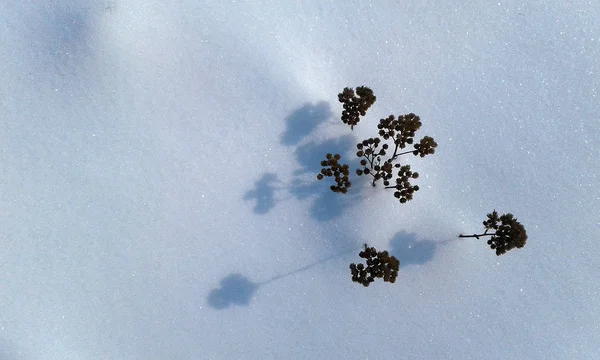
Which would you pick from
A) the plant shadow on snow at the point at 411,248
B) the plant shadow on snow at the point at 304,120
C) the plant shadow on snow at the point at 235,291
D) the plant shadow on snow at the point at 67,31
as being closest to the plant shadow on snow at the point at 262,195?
the plant shadow on snow at the point at 304,120

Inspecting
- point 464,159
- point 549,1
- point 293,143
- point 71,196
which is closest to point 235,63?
point 293,143

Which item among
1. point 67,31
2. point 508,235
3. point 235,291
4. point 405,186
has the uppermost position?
point 67,31

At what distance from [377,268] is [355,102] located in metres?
4.27

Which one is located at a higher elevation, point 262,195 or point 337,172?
point 262,195

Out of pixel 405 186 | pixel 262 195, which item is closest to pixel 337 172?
pixel 405 186

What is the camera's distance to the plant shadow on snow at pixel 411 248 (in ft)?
42.3

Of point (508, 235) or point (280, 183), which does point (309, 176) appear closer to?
point (280, 183)

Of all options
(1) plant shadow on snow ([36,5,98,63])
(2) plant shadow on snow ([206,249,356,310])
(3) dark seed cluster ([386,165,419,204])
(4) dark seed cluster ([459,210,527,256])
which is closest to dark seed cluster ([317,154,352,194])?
(3) dark seed cluster ([386,165,419,204])

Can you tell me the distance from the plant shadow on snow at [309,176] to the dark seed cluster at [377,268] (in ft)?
5.54

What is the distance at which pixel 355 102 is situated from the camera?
1196 cm

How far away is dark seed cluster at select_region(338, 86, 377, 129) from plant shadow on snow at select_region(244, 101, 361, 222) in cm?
94

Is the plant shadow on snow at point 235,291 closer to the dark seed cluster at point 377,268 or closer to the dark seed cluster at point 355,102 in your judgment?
the dark seed cluster at point 377,268

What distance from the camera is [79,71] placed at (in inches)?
511

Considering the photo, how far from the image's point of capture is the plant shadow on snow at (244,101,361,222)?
1292 cm
